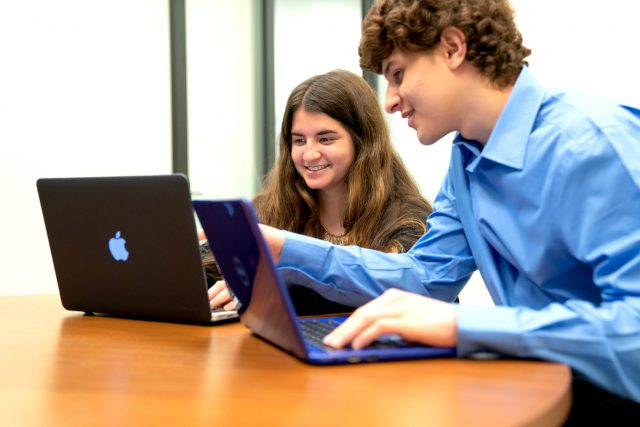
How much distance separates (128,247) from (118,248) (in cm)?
3

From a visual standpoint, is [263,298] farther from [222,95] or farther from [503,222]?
[222,95]

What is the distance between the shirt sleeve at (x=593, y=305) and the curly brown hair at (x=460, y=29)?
263 millimetres

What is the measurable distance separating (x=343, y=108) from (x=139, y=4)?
6.60 feet

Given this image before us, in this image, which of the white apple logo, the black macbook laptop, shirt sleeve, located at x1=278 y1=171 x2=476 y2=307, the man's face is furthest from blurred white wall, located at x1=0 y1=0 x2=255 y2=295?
the man's face

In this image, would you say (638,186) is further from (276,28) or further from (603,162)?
(276,28)

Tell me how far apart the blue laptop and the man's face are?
373 mm

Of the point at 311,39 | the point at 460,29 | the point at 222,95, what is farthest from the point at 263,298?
the point at 311,39

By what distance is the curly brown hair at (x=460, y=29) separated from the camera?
121cm

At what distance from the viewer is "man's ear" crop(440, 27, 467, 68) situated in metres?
1.22

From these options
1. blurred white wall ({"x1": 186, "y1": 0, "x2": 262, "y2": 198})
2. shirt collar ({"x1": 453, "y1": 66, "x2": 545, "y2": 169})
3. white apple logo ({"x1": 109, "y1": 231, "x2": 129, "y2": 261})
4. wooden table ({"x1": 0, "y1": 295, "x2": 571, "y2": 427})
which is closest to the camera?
wooden table ({"x1": 0, "y1": 295, "x2": 571, "y2": 427})

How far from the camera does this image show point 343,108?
2104 millimetres

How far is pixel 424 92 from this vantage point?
123 centimetres

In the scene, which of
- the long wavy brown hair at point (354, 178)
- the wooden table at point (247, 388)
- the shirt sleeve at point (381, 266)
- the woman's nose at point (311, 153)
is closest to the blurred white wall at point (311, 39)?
the long wavy brown hair at point (354, 178)

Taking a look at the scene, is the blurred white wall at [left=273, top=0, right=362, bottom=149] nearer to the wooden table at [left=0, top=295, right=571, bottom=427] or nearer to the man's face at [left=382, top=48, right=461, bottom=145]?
the man's face at [left=382, top=48, right=461, bottom=145]
